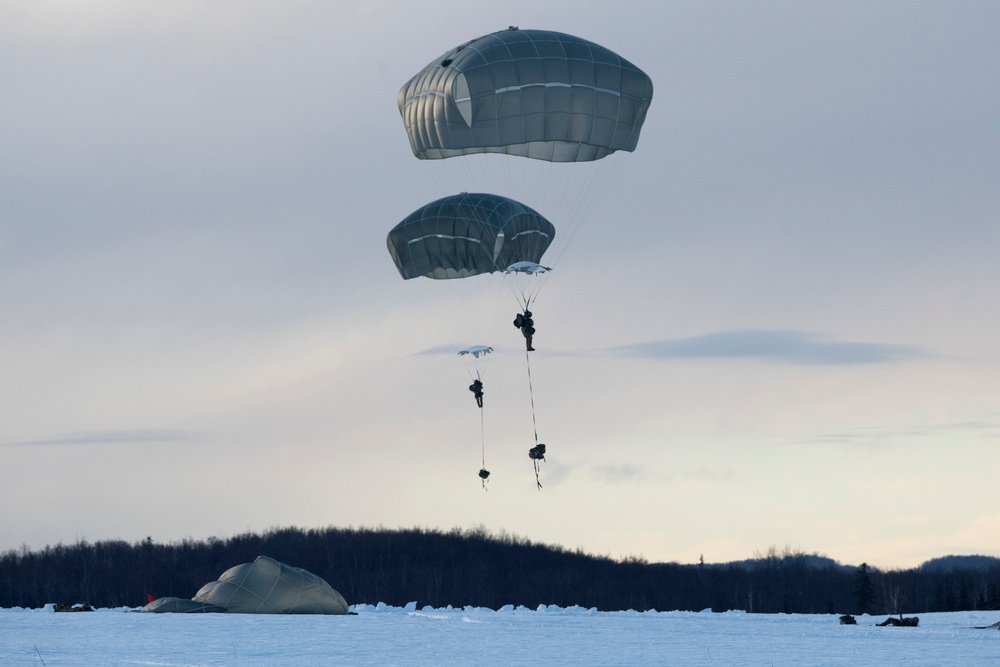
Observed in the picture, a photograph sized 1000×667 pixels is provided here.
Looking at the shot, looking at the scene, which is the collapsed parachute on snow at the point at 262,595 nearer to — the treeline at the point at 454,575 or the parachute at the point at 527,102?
the parachute at the point at 527,102

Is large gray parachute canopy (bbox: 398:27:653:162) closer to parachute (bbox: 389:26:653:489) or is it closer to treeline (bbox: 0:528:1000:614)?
parachute (bbox: 389:26:653:489)

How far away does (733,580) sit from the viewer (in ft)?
389

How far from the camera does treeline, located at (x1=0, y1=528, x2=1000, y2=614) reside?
322 ft

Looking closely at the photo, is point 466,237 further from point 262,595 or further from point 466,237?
point 262,595

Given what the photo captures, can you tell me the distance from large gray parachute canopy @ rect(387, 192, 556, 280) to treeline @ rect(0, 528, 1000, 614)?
65.3 m

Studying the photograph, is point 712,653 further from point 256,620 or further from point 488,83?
point 256,620

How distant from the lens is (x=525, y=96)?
1011 inches

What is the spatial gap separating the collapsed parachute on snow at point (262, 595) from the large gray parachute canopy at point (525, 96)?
2162 cm

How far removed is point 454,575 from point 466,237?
91246 millimetres

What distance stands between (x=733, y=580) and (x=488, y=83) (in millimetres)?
100584

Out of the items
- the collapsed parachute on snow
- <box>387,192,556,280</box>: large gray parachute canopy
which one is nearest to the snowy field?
the collapsed parachute on snow

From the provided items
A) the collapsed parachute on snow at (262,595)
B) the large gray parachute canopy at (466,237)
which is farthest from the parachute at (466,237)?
the collapsed parachute on snow at (262,595)

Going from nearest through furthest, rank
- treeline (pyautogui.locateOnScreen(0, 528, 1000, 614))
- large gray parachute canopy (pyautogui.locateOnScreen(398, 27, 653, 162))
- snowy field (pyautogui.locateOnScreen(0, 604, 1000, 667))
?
1. snowy field (pyautogui.locateOnScreen(0, 604, 1000, 667))
2. large gray parachute canopy (pyautogui.locateOnScreen(398, 27, 653, 162))
3. treeline (pyautogui.locateOnScreen(0, 528, 1000, 614))

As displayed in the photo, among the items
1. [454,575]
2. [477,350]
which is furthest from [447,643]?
[454,575]
